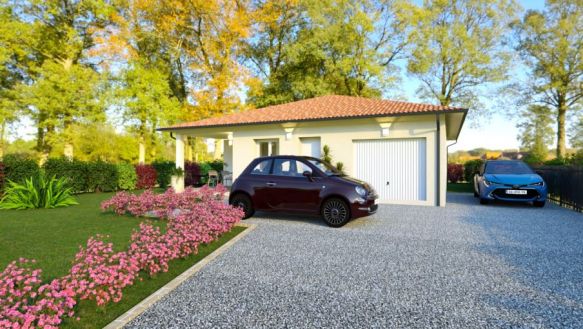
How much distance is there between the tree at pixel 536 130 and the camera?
26812 millimetres

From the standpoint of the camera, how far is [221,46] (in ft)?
80.7

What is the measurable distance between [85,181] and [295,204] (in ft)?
39.6

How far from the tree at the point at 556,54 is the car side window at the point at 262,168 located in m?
26.2

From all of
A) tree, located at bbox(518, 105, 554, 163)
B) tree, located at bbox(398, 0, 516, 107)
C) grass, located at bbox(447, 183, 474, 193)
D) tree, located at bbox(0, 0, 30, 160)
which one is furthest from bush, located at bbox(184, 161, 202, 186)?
tree, located at bbox(518, 105, 554, 163)

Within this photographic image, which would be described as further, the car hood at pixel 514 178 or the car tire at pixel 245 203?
the car hood at pixel 514 178

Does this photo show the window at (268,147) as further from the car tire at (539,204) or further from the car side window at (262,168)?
the car tire at (539,204)

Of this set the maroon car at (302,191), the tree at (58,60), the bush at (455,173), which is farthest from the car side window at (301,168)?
the tree at (58,60)

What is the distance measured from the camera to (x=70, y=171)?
45.4 feet

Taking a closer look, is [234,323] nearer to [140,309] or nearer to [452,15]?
[140,309]

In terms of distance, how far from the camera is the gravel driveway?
9.54 feet

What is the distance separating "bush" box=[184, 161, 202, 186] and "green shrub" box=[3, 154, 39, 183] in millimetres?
8232

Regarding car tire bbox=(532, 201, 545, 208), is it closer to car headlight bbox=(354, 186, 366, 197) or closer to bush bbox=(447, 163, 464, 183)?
car headlight bbox=(354, 186, 366, 197)

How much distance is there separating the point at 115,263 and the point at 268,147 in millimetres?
10629

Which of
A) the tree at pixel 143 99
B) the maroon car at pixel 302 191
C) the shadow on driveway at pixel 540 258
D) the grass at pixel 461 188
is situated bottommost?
the grass at pixel 461 188
